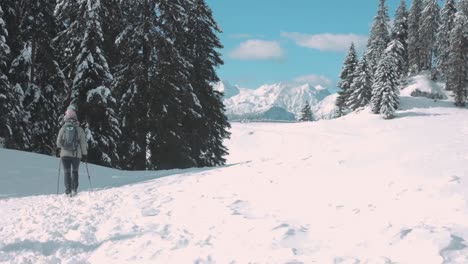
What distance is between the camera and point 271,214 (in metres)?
8.15

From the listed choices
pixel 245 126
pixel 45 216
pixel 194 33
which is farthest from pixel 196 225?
pixel 245 126

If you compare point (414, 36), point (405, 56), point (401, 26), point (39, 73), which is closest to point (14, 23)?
point (39, 73)

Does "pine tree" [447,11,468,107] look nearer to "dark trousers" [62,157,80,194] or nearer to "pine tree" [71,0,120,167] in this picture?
"pine tree" [71,0,120,167]

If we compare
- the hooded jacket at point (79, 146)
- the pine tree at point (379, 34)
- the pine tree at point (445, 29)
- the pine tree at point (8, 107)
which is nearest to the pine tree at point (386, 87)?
the pine tree at point (379, 34)

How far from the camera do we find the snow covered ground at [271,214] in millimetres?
6172

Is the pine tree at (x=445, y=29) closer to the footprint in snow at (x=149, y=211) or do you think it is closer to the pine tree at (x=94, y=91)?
the pine tree at (x=94, y=91)

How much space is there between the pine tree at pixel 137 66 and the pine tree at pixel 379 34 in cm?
4959

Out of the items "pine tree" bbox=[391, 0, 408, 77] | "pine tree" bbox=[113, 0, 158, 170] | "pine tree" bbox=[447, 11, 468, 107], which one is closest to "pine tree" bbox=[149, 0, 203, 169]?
"pine tree" bbox=[113, 0, 158, 170]

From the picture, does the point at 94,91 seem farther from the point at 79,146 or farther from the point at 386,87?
the point at 386,87

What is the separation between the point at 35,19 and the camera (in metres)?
20.6

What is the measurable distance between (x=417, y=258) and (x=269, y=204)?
3774mm

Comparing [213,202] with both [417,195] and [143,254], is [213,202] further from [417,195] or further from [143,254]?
[417,195]

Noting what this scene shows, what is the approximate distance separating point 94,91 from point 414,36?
65789 millimetres

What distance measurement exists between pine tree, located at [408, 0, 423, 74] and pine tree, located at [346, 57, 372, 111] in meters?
16.5
